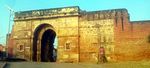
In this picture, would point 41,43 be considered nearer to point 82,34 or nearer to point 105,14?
point 82,34

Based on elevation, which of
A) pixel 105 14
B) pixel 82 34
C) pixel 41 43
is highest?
pixel 105 14

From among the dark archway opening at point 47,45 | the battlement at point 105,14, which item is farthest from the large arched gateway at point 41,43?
the battlement at point 105,14

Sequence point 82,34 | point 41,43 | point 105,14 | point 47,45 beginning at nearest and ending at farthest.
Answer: point 105,14 → point 82,34 → point 41,43 → point 47,45

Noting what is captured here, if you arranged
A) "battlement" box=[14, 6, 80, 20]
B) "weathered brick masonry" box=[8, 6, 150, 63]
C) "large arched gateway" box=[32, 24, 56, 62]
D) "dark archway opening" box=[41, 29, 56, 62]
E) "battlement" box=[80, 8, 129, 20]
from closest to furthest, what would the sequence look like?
"weathered brick masonry" box=[8, 6, 150, 63]
"battlement" box=[80, 8, 129, 20]
"battlement" box=[14, 6, 80, 20]
"large arched gateway" box=[32, 24, 56, 62]
"dark archway opening" box=[41, 29, 56, 62]

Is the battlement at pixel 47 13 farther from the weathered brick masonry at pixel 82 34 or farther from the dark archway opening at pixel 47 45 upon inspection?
the dark archway opening at pixel 47 45

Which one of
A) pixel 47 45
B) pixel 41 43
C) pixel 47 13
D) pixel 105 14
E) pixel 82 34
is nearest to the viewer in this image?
pixel 105 14

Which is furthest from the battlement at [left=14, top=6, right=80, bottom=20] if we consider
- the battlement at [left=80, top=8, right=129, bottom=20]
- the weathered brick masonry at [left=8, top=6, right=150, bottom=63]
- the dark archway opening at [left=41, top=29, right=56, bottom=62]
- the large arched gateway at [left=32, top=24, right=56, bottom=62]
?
the dark archway opening at [left=41, top=29, right=56, bottom=62]

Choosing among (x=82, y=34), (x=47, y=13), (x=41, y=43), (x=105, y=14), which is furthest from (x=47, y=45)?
(x=105, y=14)

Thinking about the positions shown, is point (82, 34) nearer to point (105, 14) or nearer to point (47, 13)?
point (105, 14)

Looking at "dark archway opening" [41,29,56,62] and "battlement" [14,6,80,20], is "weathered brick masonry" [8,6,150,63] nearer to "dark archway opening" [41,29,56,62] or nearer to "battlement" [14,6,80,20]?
"battlement" [14,6,80,20]

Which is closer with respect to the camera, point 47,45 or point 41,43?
point 41,43

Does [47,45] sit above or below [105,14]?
below

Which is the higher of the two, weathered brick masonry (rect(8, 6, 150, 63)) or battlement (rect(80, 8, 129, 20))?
battlement (rect(80, 8, 129, 20))

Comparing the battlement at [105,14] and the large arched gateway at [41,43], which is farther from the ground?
the battlement at [105,14]
